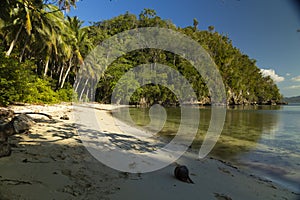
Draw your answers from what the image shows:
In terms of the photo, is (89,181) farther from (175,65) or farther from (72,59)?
(175,65)

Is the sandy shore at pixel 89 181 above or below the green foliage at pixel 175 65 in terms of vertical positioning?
below

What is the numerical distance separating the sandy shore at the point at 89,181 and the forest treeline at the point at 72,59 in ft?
11.4

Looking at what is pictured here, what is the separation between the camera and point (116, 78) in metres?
44.1

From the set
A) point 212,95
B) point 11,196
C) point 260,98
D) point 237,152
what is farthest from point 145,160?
point 260,98

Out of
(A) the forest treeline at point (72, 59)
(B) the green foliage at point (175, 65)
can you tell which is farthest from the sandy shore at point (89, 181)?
(B) the green foliage at point (175, 65)

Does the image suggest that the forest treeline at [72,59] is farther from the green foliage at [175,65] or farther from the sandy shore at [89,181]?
the sandy shore at [89,181]

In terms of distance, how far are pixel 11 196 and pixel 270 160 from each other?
7.49 metres

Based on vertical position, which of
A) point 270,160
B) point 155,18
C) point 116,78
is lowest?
point 270,160

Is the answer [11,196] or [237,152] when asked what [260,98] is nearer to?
[237,152]

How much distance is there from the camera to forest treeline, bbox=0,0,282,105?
1242 centimetres

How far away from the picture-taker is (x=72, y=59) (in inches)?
1202

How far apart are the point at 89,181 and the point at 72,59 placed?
99.5 feet

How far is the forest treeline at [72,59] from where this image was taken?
12422mm

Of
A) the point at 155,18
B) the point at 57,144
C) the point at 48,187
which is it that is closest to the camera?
the point at 48,187
